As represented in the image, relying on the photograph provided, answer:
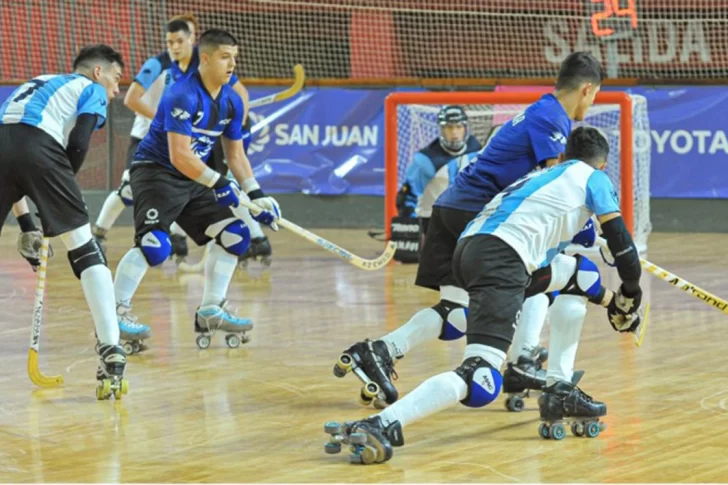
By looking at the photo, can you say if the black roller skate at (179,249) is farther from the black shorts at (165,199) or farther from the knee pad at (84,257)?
the knee pad at (84,257)

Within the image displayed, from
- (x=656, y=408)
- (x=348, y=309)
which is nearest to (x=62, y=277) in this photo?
(x=348, y=309)

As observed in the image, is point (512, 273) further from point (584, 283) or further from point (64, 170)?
point (64, 170)

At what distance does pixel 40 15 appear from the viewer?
15.6 metres

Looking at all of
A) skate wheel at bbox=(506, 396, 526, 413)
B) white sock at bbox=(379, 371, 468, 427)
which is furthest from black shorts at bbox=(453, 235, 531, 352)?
skate wheel at bbox=(506, 396, 526, 413)

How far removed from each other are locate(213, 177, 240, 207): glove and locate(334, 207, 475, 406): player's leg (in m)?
1.34

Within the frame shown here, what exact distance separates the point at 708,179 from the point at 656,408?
7.24 meters

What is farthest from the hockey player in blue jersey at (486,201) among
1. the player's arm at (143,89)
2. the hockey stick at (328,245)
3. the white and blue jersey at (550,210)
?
the player's arm at (143,89)

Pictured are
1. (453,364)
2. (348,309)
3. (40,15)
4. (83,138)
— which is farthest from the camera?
(40,15)

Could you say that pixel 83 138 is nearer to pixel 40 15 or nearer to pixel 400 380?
pixel 400 380

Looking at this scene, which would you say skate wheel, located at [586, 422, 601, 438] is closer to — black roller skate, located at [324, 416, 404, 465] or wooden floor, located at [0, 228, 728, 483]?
wooden floor, located at [0, 228, 728, 483]

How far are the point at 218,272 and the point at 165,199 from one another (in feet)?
1.83

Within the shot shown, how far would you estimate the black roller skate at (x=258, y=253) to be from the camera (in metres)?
10.8

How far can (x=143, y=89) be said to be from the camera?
10109 millimetres

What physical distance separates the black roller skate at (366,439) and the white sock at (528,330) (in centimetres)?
115
